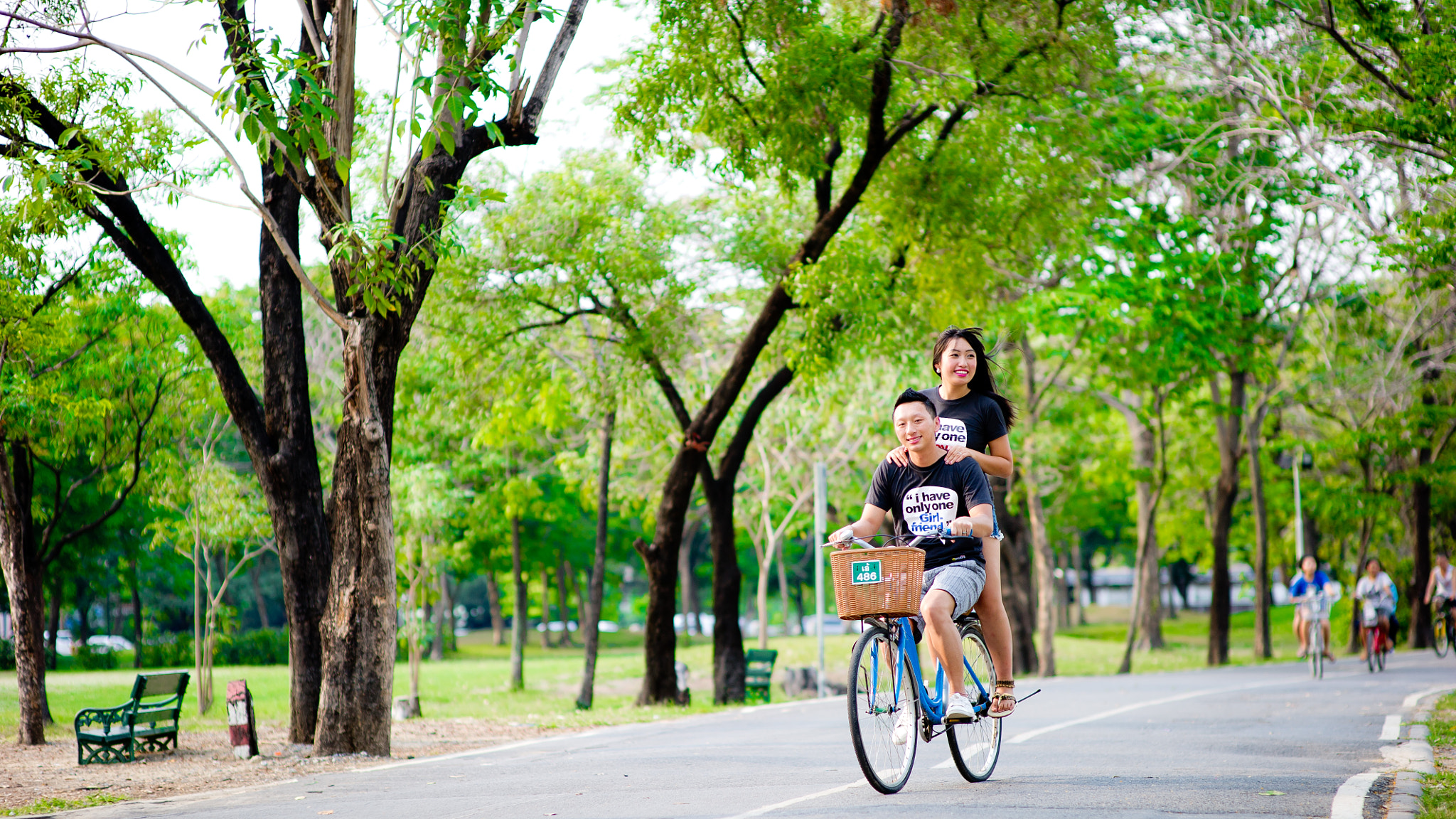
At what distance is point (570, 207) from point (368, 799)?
11308 millimetres

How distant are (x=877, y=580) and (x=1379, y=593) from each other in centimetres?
1881

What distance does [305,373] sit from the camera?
11703mm

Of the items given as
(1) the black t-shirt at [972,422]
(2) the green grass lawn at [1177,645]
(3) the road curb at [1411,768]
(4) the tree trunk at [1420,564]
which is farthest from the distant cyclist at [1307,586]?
(1) the black t-shirt at [972,422]

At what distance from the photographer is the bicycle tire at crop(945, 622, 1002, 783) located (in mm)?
6691

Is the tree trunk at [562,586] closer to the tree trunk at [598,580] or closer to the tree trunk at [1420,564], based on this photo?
the tree trunk at [598,580]

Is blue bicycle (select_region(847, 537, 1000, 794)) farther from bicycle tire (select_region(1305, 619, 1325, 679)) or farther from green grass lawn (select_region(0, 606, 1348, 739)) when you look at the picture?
bicycle tire (select_region(1305, 619, 1325, 679))

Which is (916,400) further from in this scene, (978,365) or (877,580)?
(877,580)

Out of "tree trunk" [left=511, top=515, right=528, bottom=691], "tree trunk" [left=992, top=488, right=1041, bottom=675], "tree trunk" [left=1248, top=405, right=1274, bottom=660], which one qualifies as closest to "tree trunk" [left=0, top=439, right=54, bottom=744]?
"tree trunk" [left=992, top=488, right=1041, bottom=675]

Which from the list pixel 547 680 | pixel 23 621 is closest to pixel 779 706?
pixel 23 621

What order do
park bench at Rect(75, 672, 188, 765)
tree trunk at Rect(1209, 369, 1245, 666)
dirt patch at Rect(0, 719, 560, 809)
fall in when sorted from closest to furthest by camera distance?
dirt patch at Rect(0, 719, 560, 809), park bench at Rect(75, 672, 188, 765), tree trunk at Rect(1209, 369, 1245, 666)

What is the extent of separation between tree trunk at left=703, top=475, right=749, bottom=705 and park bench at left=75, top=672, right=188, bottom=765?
7842mm

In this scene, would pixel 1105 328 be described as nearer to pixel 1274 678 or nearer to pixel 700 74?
pixel 1274 678

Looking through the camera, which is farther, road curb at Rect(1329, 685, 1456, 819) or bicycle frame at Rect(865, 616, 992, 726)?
bicycle frame at Rect(865, 616, 992, 726)

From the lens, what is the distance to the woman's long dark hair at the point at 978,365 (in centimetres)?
698
